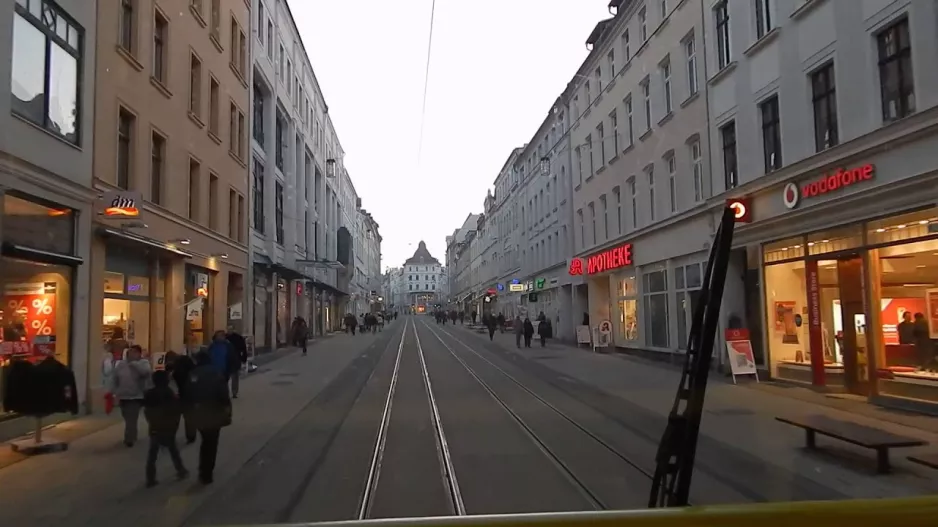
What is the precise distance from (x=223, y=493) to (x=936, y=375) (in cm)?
1133

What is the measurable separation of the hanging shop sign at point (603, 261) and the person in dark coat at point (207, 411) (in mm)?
21930

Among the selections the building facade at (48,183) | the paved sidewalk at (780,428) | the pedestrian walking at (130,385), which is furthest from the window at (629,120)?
the pedestrian walking at (130,385)

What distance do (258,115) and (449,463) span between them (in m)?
28.1

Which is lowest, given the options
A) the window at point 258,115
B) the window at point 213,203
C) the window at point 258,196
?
the window at point 213,203

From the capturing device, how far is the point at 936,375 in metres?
12.4

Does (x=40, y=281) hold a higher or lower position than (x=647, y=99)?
lower

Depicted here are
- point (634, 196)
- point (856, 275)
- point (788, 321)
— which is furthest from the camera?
point (634, 196)

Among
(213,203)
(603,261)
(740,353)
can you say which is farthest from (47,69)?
(603,261)

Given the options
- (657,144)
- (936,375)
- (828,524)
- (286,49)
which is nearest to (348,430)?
(936,375)

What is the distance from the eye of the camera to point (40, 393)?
1030 centimetres

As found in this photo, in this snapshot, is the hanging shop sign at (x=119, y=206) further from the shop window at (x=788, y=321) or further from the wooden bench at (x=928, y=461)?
the shop window at (x=788, y=321)

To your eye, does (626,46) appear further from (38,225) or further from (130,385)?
(130,385)

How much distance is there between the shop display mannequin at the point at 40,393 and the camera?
10281 millimetres

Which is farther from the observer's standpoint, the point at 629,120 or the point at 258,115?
the point at 258,115
